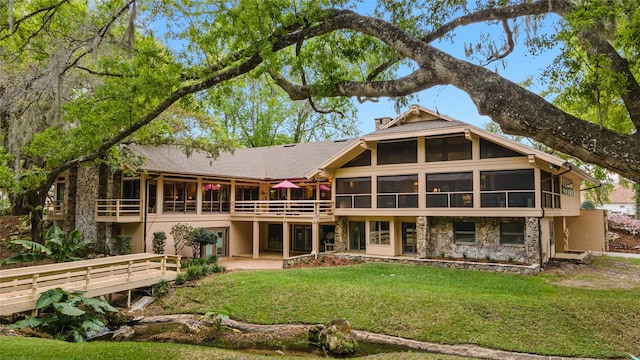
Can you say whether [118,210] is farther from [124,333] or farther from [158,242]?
[124,333]

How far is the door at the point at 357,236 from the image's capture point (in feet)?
61.8

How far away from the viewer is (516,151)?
1523 centimetres

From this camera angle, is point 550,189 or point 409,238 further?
point 409,238

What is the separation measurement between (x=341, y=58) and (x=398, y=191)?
1108 cm

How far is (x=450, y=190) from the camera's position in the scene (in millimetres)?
16594

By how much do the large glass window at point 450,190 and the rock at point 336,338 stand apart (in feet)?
27.6

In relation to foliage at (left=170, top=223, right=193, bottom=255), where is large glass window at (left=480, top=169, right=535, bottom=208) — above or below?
above

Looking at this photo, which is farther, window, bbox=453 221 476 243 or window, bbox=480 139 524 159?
window, bbox=453 221 476 243

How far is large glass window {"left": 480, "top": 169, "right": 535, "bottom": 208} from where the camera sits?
15.1 meters

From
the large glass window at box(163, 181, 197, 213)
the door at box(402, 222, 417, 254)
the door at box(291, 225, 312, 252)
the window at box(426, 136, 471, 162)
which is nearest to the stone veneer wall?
the door at box(402, 222, 417, 254)

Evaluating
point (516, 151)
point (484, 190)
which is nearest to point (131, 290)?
point (484, 190)

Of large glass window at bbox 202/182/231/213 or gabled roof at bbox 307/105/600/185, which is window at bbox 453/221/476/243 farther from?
large glass window at bbox 202/182/231/213

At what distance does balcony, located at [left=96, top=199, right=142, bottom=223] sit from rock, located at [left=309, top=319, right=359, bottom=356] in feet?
35.2

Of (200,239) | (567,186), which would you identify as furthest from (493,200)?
(200,239)
